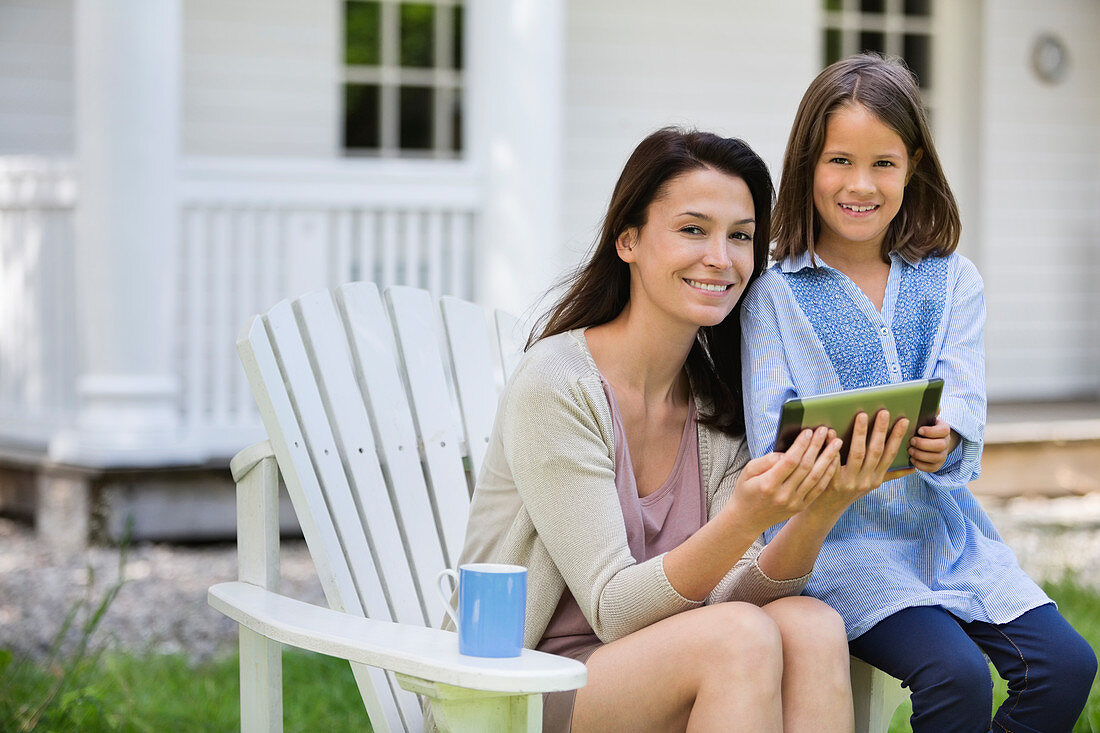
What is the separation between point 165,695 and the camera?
332 cm

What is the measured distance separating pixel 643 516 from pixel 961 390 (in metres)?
0.57

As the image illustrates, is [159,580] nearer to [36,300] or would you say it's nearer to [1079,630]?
[36,300]

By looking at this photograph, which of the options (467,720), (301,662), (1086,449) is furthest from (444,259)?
(467,720)

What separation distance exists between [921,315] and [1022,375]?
19.9 ft

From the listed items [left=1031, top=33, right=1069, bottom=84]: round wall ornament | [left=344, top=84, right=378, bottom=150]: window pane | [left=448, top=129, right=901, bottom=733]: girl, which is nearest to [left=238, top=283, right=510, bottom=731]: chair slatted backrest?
[left=448, top=129, right=901, bottom=733]: girl

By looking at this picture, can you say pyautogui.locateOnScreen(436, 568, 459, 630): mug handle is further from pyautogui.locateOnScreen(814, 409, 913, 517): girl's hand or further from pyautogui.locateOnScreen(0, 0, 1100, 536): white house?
pyautogui.locateOnScreen(0, 0, 1100, 536): white house

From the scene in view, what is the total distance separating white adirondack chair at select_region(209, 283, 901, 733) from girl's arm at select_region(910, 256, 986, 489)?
400mm

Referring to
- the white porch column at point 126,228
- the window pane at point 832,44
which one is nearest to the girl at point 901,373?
the white porch column at point 126,228

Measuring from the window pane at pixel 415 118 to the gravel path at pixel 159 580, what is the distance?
2.46 m

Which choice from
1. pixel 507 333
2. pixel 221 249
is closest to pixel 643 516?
pixel 507 333

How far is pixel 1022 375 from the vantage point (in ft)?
26.0

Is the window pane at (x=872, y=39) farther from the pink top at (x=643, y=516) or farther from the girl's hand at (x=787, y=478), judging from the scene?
the girl's hand at (x=787, y=478)

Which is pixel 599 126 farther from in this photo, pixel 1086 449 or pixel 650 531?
pixel 650 531

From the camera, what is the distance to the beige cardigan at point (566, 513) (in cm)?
197
